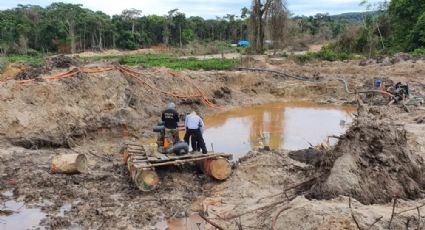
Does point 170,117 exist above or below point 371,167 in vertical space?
above

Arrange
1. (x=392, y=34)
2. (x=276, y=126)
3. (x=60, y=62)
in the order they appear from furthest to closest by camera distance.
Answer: (x=392, y=34) → (x=60, y=62) → (x=276, y=126)

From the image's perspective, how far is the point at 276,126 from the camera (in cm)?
1969

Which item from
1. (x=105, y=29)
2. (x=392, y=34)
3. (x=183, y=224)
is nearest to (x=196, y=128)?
(x=183, y=224)

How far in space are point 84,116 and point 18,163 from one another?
15.6 ft

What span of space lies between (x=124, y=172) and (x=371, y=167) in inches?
240

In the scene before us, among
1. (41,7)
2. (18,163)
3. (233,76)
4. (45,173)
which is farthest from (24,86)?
(41,7)

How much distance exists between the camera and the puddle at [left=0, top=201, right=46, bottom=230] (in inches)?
350

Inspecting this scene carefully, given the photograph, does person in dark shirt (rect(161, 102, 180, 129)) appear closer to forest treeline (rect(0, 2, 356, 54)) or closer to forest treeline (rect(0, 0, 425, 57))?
forest treeline (rect(0, 0, 425, 57))

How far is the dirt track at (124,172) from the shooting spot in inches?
311

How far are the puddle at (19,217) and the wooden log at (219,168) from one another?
378cm

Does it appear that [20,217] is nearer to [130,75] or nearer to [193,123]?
[193,123]

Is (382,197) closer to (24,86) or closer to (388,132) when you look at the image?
(388,132)

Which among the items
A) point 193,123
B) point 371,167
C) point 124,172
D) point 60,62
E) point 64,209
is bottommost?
point 64,209

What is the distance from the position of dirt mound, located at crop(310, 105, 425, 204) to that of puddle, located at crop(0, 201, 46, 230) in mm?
5313
